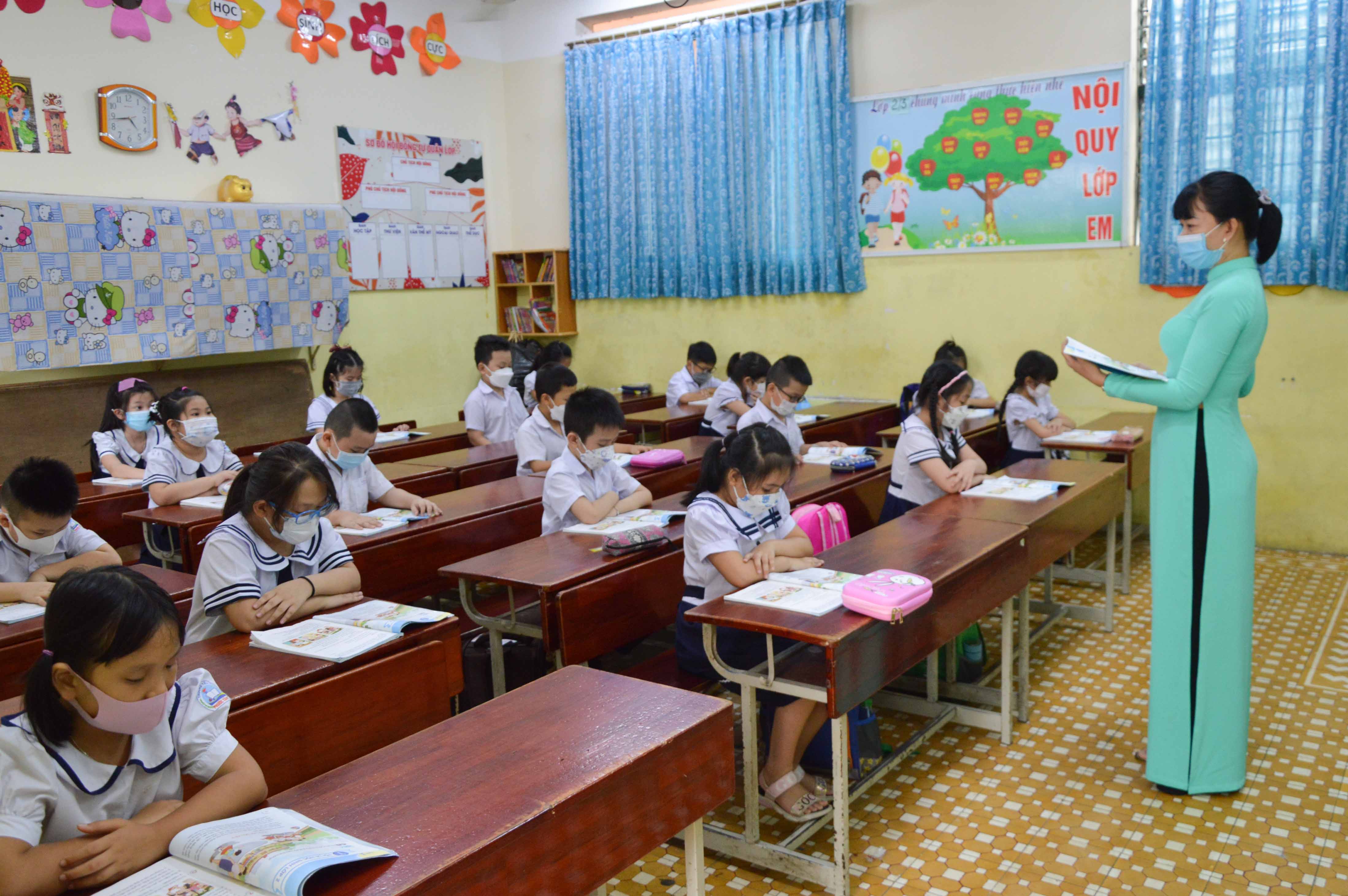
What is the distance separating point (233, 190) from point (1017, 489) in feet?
16.5

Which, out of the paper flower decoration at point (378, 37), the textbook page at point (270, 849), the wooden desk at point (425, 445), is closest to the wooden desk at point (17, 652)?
the textbook page at point (270, 849)

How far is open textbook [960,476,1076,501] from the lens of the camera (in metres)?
3.57

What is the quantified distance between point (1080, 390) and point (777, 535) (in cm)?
378

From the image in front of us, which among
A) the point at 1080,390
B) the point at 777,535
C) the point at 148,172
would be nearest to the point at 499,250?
the point at 148,172

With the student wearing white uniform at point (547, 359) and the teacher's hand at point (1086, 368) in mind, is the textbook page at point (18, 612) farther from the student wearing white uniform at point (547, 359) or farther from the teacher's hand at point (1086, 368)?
the student wearing white uniform at point (547, 359)

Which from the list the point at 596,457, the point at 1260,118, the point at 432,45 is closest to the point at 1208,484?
the point at 596,457

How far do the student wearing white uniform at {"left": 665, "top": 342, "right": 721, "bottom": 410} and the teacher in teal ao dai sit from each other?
4103mm

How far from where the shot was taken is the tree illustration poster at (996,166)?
5.77 m

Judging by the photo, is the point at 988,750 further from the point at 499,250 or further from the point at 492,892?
the point at 499,250

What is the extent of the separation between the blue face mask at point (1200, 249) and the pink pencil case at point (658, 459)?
2322mm

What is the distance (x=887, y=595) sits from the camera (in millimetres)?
2352

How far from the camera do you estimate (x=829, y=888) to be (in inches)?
94.3

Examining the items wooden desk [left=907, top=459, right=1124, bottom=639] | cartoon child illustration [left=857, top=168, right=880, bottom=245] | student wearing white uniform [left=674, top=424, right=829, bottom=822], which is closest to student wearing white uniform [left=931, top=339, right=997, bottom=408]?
cartoon child illustration [left=857, top=168, right=880, bottom=245]

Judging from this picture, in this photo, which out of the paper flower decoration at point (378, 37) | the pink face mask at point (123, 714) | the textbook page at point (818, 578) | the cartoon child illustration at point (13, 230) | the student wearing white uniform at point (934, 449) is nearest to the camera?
the pink face mask at point (123, 714)
